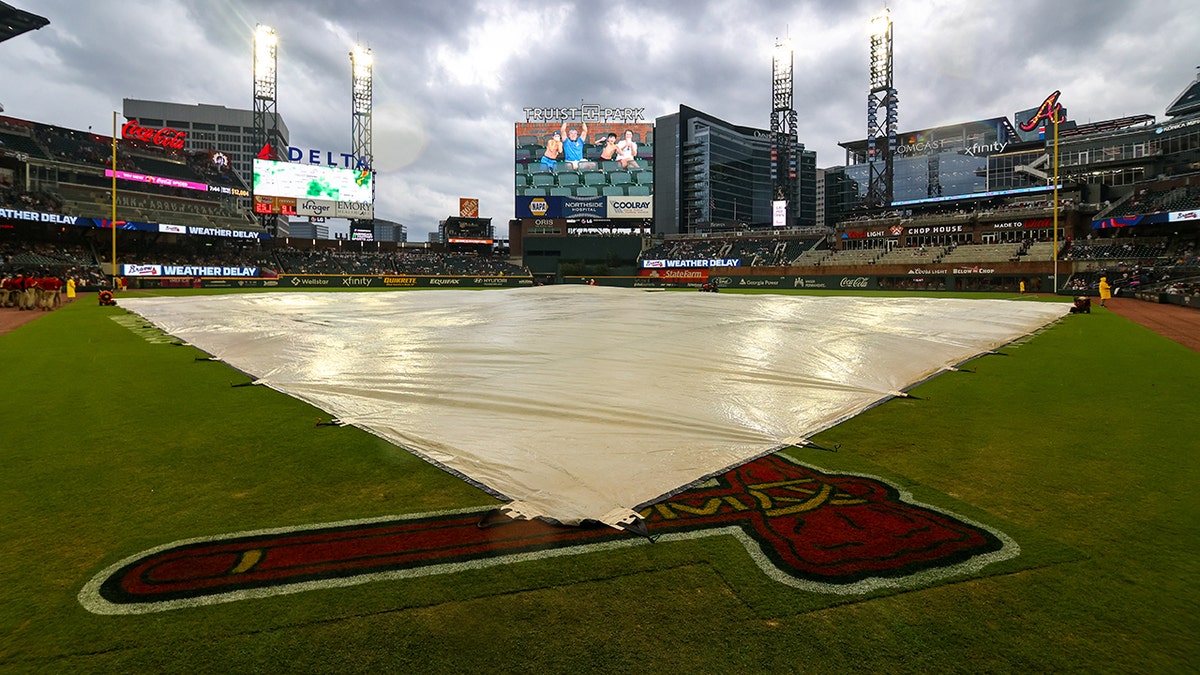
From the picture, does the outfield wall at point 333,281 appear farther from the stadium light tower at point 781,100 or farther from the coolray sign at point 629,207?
the stadium light tower at point 781,100

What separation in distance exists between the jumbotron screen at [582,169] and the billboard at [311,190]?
62.1 feet

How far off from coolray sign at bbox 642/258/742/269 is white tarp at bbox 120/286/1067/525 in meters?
52.3

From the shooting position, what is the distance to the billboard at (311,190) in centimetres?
5212

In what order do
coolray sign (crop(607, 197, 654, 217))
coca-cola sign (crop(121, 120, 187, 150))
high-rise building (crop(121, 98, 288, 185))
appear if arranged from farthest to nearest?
high-rise building (crop(121, 98, 288, 185)), coolray sign (crop(607, 197, 654, 217)), coca-cola sign (crop(121, 120, 187, 150))

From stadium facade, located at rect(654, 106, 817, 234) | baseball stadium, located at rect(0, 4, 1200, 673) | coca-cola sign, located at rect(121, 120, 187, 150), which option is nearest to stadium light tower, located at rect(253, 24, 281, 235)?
coca-cola sign, located at rect(121, 120, 187, 150)

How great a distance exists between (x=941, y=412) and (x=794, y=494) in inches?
121

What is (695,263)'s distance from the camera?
6625cm

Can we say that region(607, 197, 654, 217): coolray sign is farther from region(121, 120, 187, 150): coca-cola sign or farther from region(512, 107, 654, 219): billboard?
region(121, 120, 187, 150): coca-cola sign

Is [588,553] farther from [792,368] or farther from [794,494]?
[792,368]

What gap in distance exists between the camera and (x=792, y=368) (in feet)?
22.9

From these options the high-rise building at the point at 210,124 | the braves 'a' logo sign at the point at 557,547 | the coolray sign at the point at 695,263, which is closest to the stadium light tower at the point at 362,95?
the coolray sign at the point at 695,263

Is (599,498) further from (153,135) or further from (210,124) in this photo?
(210,124)

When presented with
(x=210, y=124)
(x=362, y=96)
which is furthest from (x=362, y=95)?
(x=210, y=124)

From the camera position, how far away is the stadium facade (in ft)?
369
